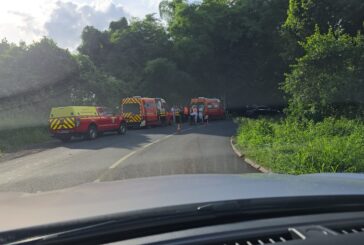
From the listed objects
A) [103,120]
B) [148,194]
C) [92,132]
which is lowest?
[92,132]

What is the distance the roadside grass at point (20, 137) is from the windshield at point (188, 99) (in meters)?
0.08

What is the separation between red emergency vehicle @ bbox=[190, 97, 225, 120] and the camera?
4525 centimetres

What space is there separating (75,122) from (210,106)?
70.9 feet

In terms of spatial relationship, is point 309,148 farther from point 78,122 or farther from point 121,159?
point 78,122

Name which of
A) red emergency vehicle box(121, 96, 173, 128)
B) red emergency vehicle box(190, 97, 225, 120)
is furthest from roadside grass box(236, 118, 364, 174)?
red emergency vehicle box(190, 97, 225, 120)

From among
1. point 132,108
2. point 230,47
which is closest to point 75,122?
point 132,108

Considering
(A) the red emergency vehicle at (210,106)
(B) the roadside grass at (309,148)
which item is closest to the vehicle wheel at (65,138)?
(B) the roadside grass at (309,148)

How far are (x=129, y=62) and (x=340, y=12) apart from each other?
82.2 feet

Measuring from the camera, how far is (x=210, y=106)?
1849 inches

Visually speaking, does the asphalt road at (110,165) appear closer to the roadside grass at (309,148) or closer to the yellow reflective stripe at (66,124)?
the roadside grass at (309,148)

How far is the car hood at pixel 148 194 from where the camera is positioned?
289 cm

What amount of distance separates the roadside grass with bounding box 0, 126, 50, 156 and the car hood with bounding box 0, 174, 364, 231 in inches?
814

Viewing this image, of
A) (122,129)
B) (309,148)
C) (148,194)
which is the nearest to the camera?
(148,194)

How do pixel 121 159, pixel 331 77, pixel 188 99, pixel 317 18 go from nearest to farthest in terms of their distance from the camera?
pixel 121 159 → pixel 331 77 → pixel 317 18 → pixel 188 99
